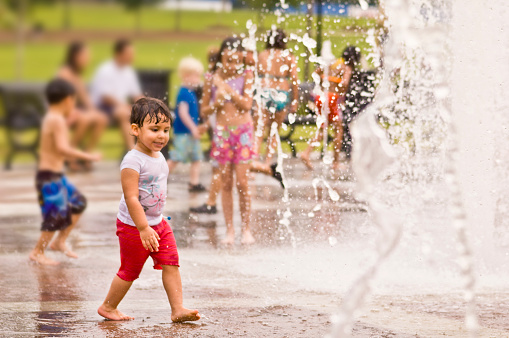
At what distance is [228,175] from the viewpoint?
6.49 meters

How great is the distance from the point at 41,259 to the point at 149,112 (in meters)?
1.95

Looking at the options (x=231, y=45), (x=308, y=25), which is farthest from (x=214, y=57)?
(x=308, y=25)

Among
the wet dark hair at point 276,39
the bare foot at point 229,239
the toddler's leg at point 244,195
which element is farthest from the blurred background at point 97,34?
the bare foot at point 229,239

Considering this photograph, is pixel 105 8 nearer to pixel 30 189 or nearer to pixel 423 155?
pixel 30 189

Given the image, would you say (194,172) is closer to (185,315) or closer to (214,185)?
(214,185)

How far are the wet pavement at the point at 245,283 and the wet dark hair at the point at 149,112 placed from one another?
3.14 feet

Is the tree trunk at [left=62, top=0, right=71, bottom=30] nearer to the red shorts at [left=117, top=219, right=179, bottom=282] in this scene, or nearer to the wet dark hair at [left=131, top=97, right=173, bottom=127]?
the wet dark hair at [left=131, top=97, right=173, bottom=127]

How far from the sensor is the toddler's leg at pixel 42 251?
18.8ft

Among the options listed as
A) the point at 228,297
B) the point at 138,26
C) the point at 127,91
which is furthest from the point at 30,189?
the point at 138,26

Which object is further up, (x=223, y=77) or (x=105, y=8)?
(x=105, y=8)

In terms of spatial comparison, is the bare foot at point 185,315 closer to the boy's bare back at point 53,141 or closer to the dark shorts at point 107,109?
the boy's bare back at point 53,141

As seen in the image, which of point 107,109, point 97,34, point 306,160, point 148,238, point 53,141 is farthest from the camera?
point 97,34

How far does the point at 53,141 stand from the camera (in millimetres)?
5965

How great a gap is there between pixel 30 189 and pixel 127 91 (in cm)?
167
